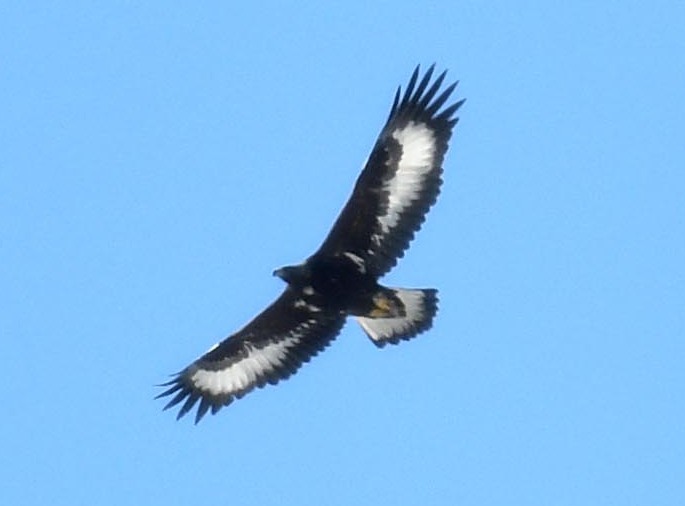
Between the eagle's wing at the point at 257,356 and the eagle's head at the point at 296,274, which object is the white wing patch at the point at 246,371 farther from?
the eagle's head at the point at 296,274

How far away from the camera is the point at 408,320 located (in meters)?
21.1

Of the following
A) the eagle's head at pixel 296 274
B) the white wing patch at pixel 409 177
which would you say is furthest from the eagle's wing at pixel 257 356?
the white wing patch at pixel 409 177

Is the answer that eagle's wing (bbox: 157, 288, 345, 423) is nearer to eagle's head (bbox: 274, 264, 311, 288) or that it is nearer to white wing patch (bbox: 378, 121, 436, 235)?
A: eagle's head (bbox: 274, 264, 311, 288)

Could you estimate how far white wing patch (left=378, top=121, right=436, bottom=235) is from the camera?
20719mm

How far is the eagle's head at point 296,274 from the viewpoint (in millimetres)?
20750

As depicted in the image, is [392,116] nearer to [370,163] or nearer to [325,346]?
[370,163]

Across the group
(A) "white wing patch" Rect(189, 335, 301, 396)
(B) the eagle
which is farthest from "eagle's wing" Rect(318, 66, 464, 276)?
(A) "white wing patch" Rect(189, 335, 301, 396)

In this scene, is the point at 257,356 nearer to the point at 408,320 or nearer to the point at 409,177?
the point at 408,320

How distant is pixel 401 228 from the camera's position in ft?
68.1

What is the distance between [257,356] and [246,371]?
19 centimetres

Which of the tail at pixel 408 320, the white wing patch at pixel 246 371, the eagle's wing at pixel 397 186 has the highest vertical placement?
the eagle's wing at pixel 397 186

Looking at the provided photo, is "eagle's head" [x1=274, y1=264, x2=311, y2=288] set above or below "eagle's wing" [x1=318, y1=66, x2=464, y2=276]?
below

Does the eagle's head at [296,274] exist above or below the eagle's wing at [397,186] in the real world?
below

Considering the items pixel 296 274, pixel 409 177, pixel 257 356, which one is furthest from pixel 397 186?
pixel 257 356
